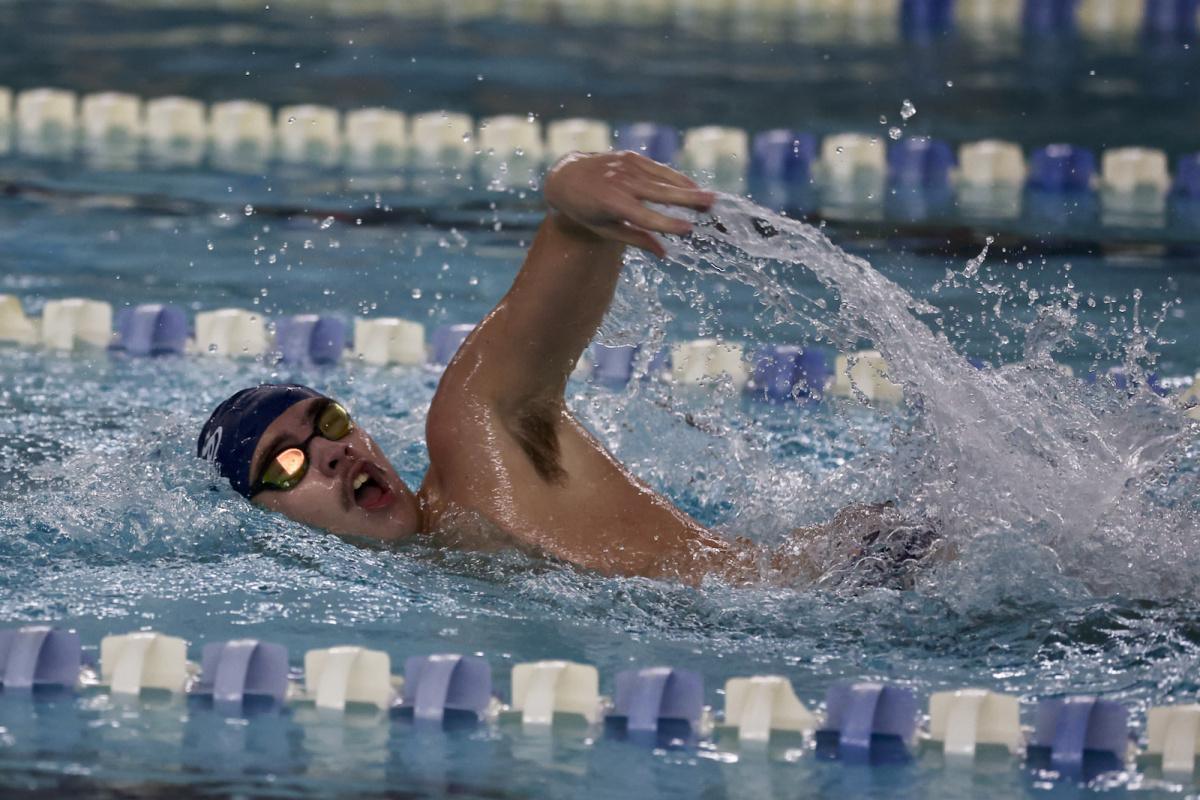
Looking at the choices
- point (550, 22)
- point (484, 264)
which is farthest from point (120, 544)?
point (550, 22)

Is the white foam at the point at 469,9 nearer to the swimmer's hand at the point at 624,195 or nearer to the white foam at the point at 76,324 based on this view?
the white foam at the point at 76,324

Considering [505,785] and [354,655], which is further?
[354,655]

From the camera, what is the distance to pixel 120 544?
3.34m

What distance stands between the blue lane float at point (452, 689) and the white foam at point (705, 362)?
200 centimetres

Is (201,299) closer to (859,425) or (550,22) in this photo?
(859,425)

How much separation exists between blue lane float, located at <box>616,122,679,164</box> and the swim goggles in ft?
11.8

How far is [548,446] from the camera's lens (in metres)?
3.08

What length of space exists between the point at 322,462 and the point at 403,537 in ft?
0.58

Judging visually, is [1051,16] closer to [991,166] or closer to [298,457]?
[991,166]

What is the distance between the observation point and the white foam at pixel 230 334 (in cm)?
492

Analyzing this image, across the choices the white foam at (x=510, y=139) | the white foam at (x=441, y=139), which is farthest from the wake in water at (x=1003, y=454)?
the white foam at (x=441, y=139)

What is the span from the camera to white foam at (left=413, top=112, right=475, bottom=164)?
691cm

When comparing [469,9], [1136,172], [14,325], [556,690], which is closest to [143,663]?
[556,690]

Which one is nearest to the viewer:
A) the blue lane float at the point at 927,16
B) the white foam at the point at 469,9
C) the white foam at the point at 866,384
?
the white foam at the point at 866,384
